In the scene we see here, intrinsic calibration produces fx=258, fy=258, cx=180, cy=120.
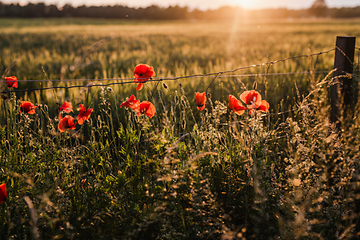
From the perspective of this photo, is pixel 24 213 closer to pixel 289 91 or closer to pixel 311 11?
pixel 289 91

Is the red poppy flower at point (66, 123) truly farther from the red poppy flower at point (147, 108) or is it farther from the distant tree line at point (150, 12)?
the distant tree line at point (150, 12)

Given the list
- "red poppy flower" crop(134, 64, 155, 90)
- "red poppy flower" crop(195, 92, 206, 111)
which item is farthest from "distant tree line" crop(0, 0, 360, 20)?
Result: "red poppy flower" crop(195, 92, 206, 111)

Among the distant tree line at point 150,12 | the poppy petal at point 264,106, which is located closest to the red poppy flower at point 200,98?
the poppy petal at point 264,106

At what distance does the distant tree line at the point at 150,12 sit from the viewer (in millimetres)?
49656

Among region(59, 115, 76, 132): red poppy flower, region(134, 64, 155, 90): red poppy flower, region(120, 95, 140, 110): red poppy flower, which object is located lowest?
region(59, 115, 76, 132): red poppy flower

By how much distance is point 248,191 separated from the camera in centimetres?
129

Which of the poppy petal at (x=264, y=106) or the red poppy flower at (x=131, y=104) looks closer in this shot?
the red poppy flower at (x=131, y=104)

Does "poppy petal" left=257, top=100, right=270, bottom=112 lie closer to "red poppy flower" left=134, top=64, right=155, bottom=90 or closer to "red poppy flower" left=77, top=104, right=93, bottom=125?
"red poppy flower" left=134, top=64, right=155, bottom=90

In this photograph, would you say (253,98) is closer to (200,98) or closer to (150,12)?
(200,98)

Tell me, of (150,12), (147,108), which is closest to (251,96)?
(147,108)

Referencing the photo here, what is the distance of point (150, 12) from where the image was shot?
5497 centimetres

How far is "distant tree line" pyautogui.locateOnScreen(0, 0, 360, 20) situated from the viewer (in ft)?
163

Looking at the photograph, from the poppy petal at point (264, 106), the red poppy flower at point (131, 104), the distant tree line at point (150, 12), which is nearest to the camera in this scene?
the red poppy flower at point (131, 104)

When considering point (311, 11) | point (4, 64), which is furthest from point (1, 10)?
point (311, 11)
